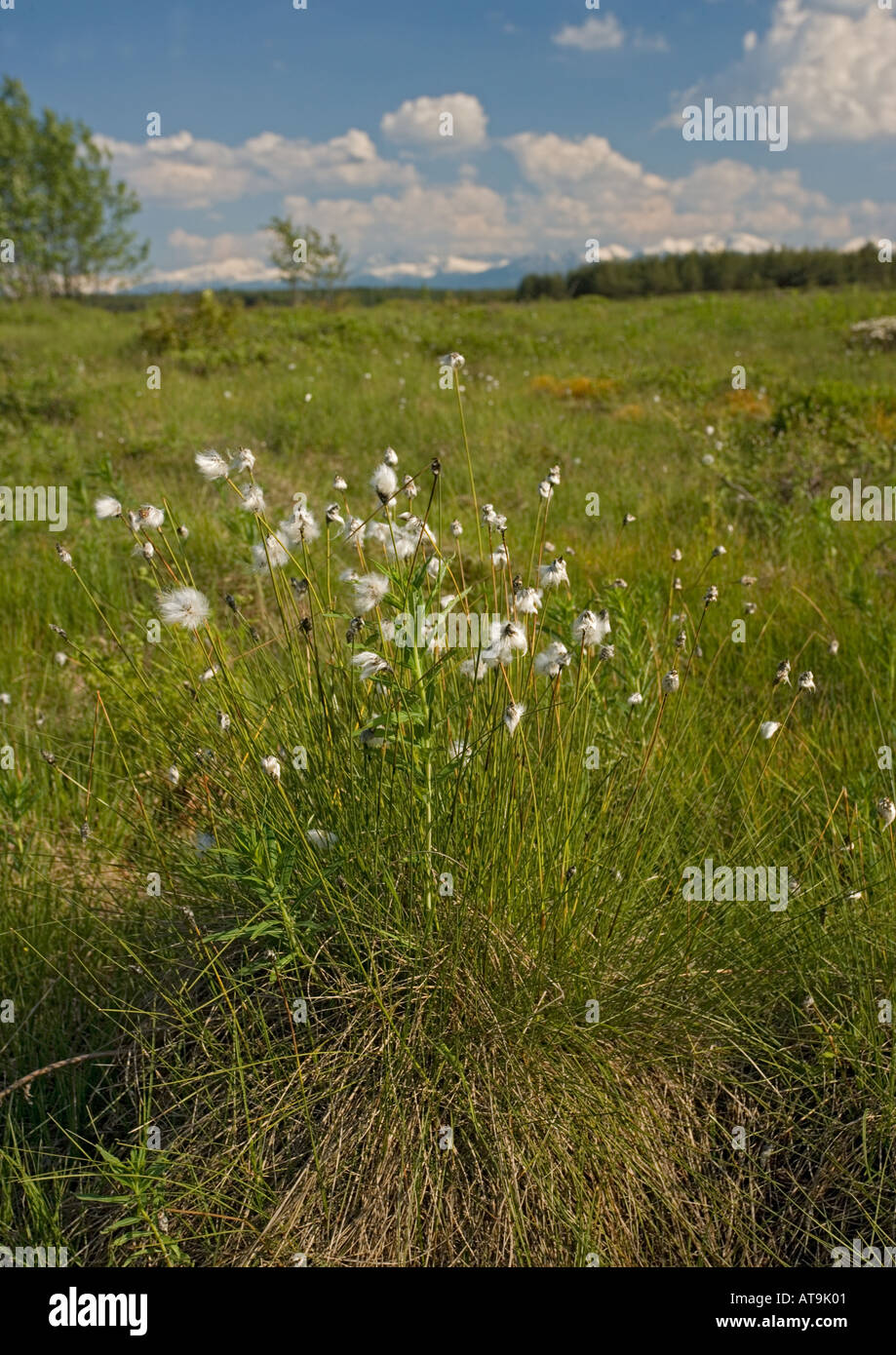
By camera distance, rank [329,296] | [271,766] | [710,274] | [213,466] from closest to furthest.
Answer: [271,766] < [213,466] < [329,296] < [710,274]

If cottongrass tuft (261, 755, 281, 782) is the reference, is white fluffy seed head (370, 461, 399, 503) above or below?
above

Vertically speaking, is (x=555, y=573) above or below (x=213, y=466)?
below

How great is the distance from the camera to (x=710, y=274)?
102ft

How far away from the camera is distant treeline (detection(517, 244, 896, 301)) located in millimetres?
27391

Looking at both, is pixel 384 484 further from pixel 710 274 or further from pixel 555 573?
pixel 710 274

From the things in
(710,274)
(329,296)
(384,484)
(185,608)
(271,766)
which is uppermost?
(710,274)

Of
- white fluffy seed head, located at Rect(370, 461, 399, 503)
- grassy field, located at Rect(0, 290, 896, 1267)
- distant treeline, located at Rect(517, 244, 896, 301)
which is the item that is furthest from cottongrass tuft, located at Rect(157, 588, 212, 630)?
distant treeline, located at Rect(517, 244, 896, 301)

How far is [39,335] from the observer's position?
17141 millimetres

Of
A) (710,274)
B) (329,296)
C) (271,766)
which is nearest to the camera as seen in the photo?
(271,766)

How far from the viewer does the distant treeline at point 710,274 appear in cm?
2739

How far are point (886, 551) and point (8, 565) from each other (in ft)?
16.1

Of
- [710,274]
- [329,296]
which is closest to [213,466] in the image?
[329,296]

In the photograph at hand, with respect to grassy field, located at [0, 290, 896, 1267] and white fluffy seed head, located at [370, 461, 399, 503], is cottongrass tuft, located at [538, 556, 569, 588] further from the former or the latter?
white fluffy seed head, located at [370, 461, 399, 503]

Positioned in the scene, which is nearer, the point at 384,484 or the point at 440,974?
the point at 384,484
